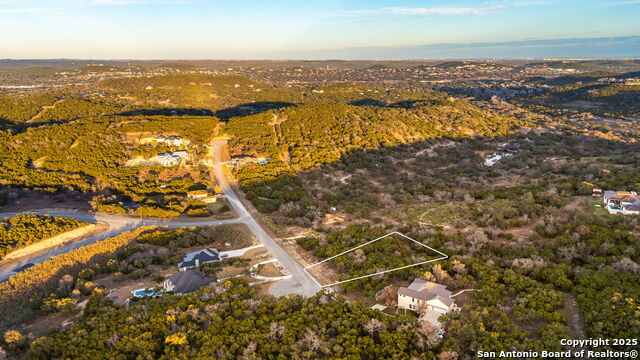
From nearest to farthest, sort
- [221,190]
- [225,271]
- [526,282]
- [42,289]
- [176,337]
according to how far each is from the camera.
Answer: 1. [176,337]
2. [526,282]
3. [42,289]
4. [225,271]
5. [221,190]

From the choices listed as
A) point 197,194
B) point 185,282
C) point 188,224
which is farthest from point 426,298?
point 197,194

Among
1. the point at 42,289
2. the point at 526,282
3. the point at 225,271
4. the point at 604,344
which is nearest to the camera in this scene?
the point at 604,344

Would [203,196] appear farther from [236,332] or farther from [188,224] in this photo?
[236,332]

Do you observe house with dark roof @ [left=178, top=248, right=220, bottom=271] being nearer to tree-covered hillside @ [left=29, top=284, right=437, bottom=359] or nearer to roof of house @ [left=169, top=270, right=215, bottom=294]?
roof of house @ [left=169, top=270, right=215, bottom=294]

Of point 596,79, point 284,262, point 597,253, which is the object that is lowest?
point 284,262

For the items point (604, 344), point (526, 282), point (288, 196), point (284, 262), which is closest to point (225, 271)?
point (284, 262)

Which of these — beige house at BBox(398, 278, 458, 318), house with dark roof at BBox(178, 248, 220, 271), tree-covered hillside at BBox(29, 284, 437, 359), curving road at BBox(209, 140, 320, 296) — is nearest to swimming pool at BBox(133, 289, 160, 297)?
tree-covered hillside at BBox(29, 284, 437, 359)

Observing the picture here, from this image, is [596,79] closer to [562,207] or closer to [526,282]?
[562,207]
